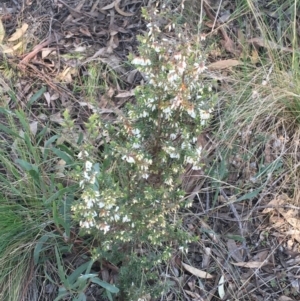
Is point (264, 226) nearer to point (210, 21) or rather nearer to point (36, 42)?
point (210, 21)

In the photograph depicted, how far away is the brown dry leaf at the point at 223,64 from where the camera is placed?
291 cm

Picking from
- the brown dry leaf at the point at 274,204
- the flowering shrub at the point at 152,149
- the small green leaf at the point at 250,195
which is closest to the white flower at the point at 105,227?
the flowering shrub at the point at 152,149

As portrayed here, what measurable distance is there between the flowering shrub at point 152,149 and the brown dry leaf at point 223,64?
928 millimetres

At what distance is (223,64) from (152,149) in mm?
1095

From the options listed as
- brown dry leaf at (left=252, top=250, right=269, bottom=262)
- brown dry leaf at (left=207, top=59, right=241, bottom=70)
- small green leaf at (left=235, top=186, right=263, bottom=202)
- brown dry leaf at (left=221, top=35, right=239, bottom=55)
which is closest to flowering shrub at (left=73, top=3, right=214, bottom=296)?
small green leaf at (left=235, top=186, right=263, bottom=202)

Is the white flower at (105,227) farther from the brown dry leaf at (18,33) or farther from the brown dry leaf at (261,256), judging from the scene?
the brown dry leaf at (18,33)

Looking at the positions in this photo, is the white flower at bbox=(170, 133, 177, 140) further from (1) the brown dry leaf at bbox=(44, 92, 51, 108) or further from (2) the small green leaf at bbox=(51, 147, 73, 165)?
(1) the brown dry leaf at bbox=(44, 92, 51, 108)

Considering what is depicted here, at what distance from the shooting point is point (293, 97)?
2.67 m

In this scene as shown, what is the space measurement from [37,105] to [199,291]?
1.23 meters

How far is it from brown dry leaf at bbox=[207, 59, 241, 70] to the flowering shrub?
0.93 metres

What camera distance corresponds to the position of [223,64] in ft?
9.61

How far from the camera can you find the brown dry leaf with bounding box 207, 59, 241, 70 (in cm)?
291

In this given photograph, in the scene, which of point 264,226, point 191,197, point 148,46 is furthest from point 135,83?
point 148,46

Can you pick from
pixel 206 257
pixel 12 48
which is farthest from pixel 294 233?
pixel 12 48
